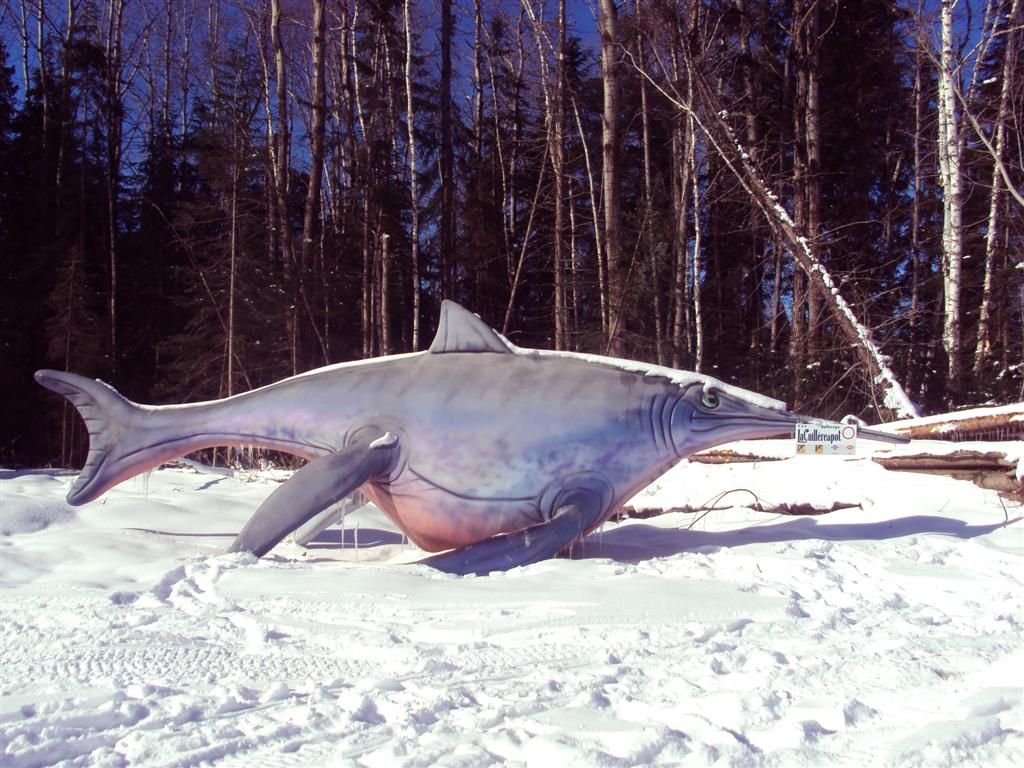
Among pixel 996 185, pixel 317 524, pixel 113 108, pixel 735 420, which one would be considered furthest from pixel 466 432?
pixel 113 108

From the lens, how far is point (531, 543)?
397cm

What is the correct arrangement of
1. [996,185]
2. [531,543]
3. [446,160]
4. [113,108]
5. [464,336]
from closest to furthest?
1. [531,543]
2. [464,336]
3. [996,185]
4. [446,160]
5. [113,108]

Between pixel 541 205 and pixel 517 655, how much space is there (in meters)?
11.1

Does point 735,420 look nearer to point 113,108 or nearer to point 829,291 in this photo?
point 829,291

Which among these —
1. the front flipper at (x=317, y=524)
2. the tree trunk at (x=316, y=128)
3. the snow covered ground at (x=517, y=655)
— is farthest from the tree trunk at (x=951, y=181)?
the tree trunk at (x=316, y=128)

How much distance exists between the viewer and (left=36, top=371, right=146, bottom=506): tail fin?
14.6 feet

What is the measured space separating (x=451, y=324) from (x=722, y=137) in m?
8.69

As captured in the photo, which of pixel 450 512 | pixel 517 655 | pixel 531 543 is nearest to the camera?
pixel 517 655

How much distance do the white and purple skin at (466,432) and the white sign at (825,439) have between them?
10 cm

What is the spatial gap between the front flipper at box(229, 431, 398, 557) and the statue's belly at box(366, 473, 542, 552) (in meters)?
0.19

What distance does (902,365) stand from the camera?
1089 cm

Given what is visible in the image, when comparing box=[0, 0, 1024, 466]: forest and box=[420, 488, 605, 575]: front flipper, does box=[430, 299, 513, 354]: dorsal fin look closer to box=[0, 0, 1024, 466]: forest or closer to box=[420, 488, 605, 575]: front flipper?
box=[420, 488, 605, 575]: front flipper

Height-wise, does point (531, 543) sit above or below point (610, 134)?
below

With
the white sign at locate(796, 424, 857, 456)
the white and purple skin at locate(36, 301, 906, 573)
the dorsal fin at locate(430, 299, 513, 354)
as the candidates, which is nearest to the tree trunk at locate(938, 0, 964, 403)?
the white sign at locate(796, 424, 857, 456)
